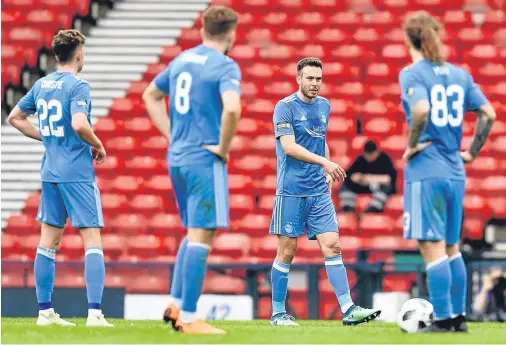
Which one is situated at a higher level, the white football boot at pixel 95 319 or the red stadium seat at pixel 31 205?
the red stadium seat at pixel 31 205

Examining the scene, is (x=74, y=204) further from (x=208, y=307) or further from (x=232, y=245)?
(x=232, y=245)

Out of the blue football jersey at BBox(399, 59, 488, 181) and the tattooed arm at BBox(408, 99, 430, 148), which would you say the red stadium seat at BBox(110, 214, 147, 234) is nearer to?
the blue football jersey at BBox(399, 59, 488, 181)

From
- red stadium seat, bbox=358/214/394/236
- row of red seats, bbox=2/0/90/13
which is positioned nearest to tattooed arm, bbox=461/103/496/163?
red stadium seat, bbox=358/214/394/236

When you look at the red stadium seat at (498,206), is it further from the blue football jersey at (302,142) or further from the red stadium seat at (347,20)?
the blue football jersey at (302,142)

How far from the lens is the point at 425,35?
734cm

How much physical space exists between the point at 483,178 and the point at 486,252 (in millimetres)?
1913

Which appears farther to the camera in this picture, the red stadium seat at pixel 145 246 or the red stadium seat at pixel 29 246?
the red stadium seat at pixel 29 246

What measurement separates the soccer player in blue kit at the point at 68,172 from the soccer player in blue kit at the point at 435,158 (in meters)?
2.09

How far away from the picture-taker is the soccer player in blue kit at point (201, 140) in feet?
23.1

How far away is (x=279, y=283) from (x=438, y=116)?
8.06 feet

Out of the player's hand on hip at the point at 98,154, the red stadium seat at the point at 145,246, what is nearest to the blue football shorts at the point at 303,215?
the player's hand on hip at the point at 98,154

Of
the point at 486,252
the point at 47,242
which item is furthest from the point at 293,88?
the point at 47,242

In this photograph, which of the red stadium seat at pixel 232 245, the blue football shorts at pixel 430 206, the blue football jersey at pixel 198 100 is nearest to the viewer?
the blue football jersey at pixel 198 100

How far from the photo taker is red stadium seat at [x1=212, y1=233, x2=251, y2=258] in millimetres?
14477
